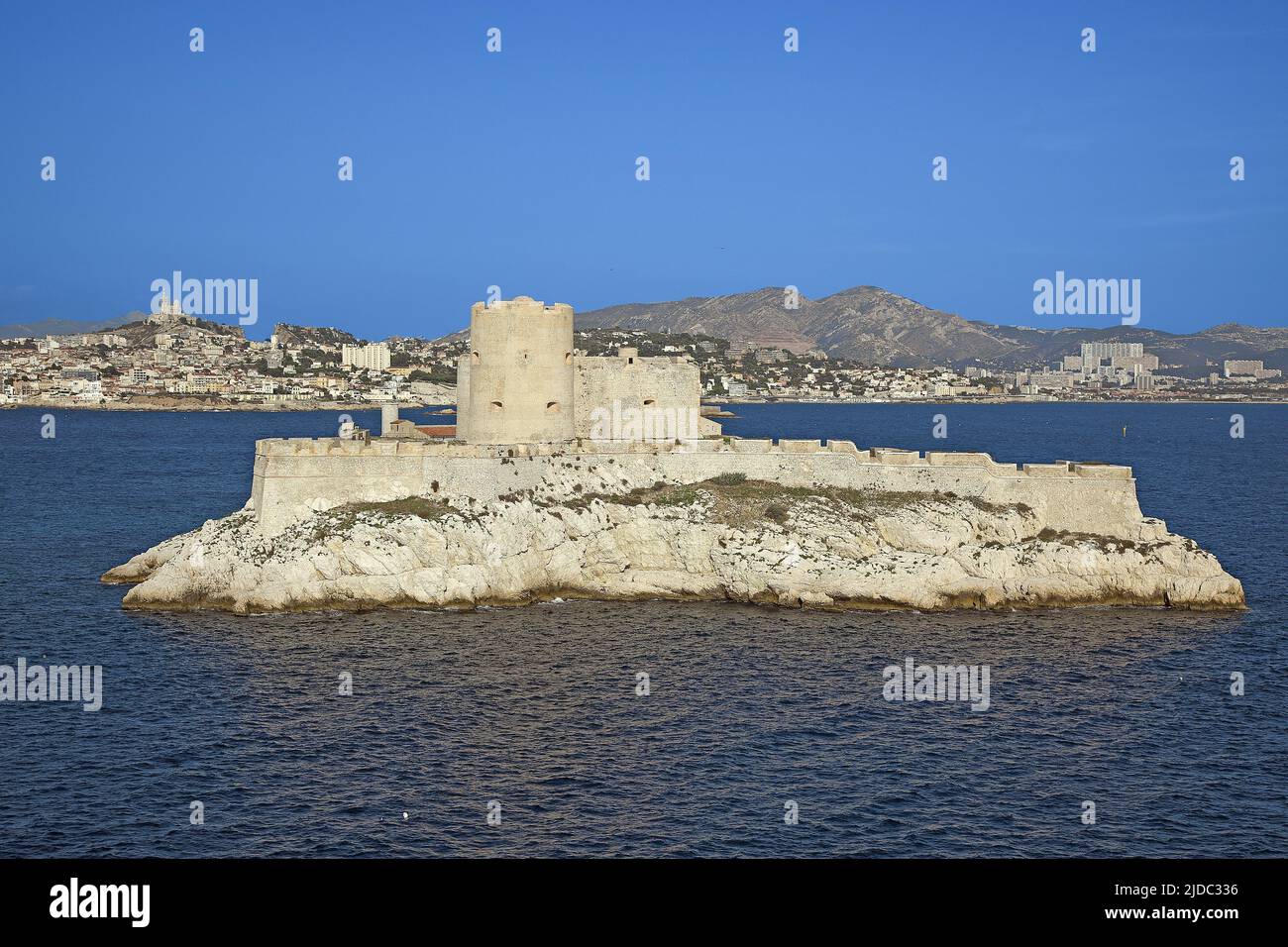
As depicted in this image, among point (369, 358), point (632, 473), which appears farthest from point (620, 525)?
point (369, 358)

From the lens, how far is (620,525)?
35938 mm

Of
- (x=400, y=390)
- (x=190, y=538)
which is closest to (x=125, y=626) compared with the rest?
(x=190, y=538)

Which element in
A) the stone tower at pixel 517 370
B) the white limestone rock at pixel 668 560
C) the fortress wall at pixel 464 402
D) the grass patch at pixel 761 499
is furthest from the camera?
the fortress wall at pixel 464 402

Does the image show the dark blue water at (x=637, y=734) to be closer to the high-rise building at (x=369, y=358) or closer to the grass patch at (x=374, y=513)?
the grass patch at (x=374, y=513)

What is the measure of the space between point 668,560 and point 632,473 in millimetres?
4006

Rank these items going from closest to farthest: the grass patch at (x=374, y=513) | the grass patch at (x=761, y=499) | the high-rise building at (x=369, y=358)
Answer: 1. the grass patch at (x=374, y=513)
2. the grass patch at (x=761, y=499)
3. the high-rise building at (x=369, y=358)

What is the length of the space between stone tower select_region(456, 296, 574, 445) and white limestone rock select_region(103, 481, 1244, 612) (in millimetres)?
3865

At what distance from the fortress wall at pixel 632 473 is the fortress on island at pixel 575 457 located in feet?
0.13

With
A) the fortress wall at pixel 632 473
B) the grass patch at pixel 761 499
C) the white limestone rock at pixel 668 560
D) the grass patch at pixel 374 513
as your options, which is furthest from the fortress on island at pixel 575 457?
the white limestone rock at pixel 668 560

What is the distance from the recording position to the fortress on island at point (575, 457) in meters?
36.5

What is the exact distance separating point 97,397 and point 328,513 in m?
134

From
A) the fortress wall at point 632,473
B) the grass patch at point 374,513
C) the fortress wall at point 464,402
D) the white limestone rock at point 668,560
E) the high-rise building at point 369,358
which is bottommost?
the white limestone rock at point 668,560

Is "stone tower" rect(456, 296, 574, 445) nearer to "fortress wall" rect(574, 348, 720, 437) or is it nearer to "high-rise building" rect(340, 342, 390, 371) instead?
"fortress wall" rect(574, 348, 720, 437)
